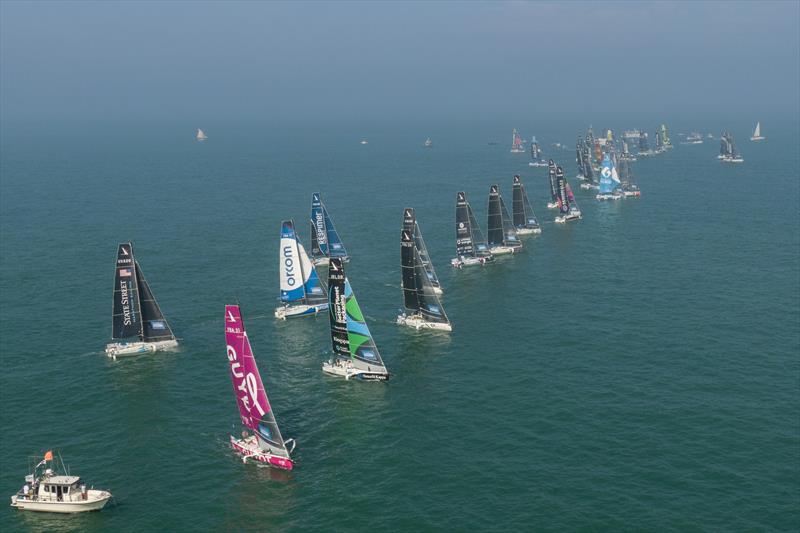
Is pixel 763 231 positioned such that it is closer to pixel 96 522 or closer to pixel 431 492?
pixel 431 492

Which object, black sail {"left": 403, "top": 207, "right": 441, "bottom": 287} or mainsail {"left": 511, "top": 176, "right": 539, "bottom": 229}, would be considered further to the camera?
mainsail {"left": 511, "top": 176, "right": 539, "bottom": 229}

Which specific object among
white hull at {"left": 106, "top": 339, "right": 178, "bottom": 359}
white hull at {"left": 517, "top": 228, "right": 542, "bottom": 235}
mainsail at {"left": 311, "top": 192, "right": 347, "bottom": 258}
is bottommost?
white hull at {"left": 106, "top": 339, "right": 178, "bottom": 359}

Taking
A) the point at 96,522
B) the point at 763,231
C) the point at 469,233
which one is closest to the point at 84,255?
the point at 469,233

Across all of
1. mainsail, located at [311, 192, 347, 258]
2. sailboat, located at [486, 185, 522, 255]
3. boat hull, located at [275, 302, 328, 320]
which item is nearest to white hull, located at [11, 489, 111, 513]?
boat hull, located at [275, 302, 328, 320]

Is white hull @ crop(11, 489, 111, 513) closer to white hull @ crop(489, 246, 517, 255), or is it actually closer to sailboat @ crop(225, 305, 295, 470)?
sailboat @ crop(225, 305, 295, 470)

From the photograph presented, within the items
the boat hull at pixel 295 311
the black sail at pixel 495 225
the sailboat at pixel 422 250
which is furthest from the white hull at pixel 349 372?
the black sail at pixel 495 225

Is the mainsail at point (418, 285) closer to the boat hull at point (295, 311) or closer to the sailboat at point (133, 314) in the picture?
the boat hull at point (295, 311)

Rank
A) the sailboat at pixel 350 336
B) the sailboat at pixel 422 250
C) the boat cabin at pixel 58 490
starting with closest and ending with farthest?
the boat cabin at pixel 58 490
the sailboat at pixel 350 336
the sailboat at pixel 422 250

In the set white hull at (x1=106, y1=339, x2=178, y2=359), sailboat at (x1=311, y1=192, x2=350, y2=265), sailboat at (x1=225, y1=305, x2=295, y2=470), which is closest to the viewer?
sailboat at (x1=225, y1=305, x2=295, y2=470)
